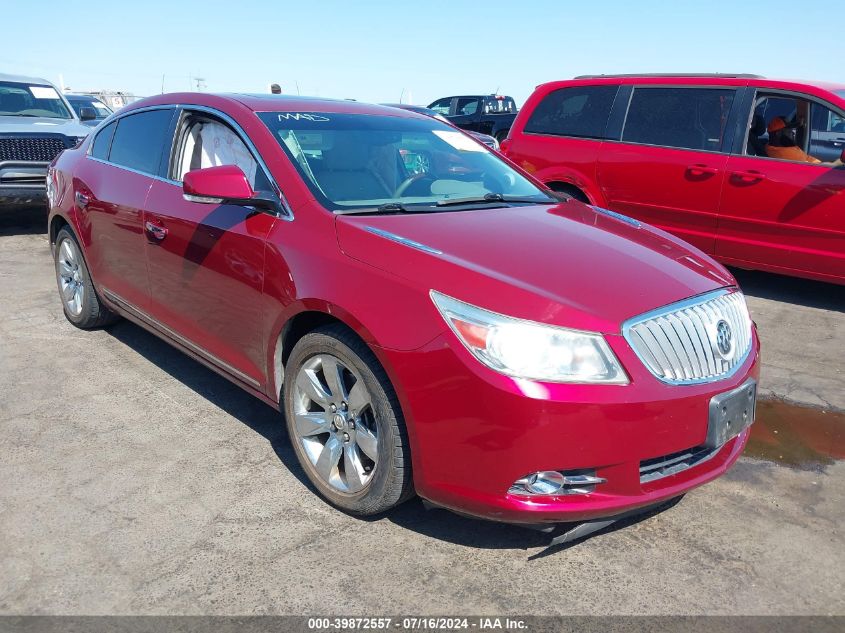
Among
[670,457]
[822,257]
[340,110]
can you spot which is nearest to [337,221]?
[340,110]

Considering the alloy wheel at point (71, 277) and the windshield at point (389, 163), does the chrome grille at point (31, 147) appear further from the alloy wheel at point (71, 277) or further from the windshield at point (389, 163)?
the windshield at point (389, 163)

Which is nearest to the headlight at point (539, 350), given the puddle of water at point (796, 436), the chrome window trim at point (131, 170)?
the puddle of water at point (796, 436)

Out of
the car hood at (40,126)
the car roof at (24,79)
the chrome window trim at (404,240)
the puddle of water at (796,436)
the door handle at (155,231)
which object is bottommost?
the puddle of water at (796,436)

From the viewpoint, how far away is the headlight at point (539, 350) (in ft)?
7.92

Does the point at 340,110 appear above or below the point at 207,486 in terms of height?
above

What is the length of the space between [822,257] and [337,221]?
15.3 feet

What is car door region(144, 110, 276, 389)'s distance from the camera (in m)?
3.31

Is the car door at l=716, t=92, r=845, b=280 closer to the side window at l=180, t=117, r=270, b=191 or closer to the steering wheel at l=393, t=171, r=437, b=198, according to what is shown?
the steering wheel at l=393, t=171, r=437, b=198

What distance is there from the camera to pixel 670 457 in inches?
104

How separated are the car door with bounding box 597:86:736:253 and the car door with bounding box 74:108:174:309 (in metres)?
4.40

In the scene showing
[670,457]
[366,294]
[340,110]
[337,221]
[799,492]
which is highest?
[340,110]

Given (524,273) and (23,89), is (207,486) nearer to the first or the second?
(524,273)

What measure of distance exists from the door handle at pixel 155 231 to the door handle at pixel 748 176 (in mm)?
4804

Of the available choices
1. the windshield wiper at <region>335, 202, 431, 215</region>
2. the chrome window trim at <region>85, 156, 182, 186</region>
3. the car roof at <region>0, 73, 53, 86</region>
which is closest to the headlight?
the windshield wiper at <region>335, 202, 431, 215</region>
